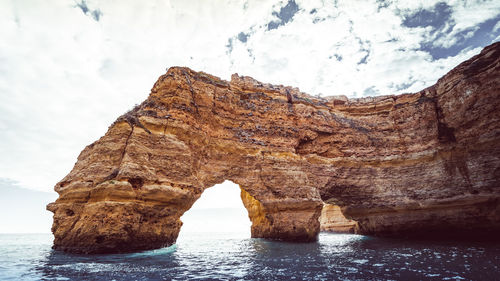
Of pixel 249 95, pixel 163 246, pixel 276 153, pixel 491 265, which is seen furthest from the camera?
pixel 249 95

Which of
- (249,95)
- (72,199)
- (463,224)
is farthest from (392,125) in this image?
(72,199)

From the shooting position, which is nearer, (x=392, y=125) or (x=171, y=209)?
(x=171, y=209)

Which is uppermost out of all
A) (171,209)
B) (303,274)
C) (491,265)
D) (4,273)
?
(171,209)

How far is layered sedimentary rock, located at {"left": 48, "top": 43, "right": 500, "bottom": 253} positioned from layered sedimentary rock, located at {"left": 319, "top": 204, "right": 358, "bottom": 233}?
18.6 m

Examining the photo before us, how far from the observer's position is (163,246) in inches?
494

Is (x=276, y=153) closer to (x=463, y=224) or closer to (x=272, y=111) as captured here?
(x=272, y=111)

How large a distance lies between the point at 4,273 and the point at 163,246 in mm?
6282

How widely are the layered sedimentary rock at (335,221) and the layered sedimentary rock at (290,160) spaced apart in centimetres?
1865

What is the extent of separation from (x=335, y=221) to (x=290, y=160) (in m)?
26.7

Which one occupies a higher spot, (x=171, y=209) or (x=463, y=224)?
(x=171, y=209)

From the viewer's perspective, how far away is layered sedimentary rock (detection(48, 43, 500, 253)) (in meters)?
11.5

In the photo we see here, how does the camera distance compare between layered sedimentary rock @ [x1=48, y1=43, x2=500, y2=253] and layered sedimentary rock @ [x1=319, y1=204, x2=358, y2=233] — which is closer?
layered sedimentary rock @ [x1=48, y1=43, x2=500, y2=253]

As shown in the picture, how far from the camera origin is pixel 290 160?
17734mm

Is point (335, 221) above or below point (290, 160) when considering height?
below
